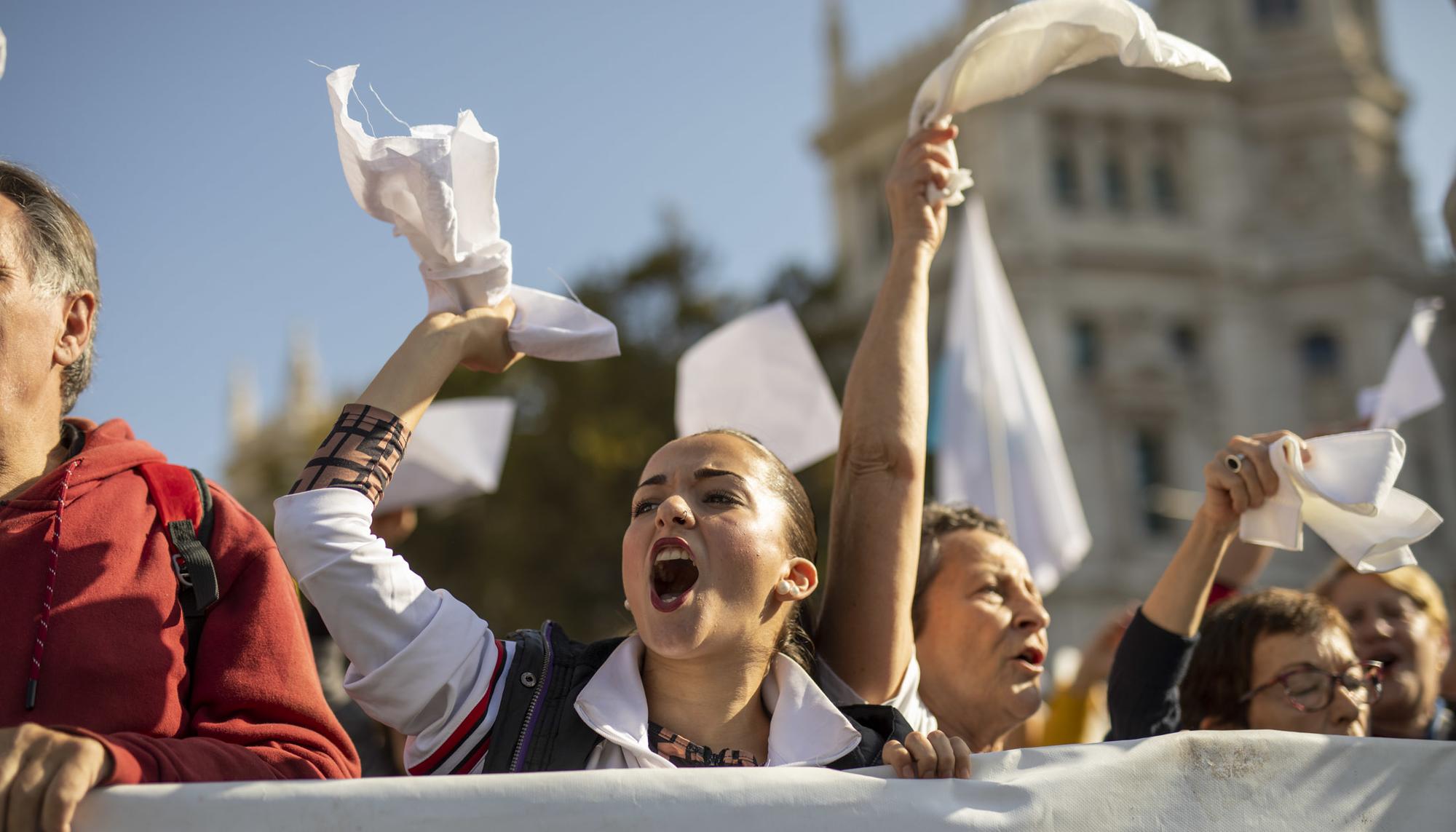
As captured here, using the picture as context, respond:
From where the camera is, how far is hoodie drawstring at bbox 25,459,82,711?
220cm

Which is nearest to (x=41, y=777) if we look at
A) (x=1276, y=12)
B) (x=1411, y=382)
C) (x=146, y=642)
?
(x=146, y=642)

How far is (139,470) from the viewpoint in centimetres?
247

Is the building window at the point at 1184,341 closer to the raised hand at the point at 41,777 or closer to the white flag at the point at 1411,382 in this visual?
the white flag at the point at 1411,382

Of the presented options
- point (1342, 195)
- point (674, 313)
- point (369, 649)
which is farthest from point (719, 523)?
point (1342, 195)

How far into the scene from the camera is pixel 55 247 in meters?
2.54

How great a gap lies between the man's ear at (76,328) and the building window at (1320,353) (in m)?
35.3

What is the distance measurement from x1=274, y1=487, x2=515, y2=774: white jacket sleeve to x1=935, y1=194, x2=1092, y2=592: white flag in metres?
4.37

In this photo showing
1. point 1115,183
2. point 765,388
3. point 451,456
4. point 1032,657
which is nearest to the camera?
point 1032,657

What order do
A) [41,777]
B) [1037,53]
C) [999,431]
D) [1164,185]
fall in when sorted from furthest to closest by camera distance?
[1164,185] → [999,431] → [1037,53] → [41,777]

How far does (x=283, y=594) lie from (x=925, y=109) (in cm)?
166

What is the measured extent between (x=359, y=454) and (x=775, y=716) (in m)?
0.80

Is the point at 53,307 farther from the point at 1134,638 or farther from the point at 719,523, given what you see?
the point at 1134,638

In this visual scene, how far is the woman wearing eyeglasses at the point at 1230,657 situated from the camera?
3.19m

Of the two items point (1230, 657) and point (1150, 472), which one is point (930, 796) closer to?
point (1230, 657)
